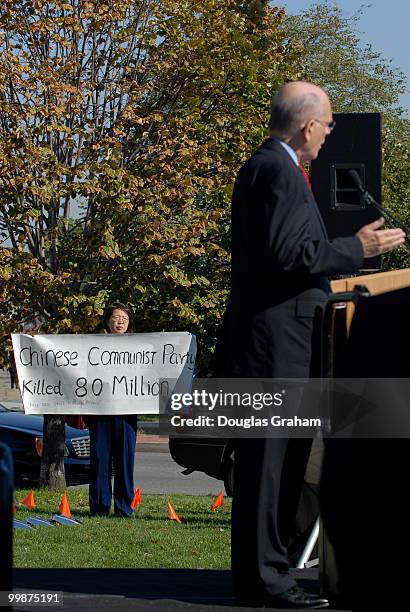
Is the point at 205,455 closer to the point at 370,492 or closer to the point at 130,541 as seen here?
the point at 130,541

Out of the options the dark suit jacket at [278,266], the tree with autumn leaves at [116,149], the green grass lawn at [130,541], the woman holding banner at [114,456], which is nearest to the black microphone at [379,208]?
the dark suit jacket at [278,266]

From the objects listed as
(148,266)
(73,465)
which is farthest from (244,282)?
(73,465)

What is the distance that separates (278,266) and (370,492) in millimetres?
1072

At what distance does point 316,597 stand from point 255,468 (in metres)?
0.51

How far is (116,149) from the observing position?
14.9 metres

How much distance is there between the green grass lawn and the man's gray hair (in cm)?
352

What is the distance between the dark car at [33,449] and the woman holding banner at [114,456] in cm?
416

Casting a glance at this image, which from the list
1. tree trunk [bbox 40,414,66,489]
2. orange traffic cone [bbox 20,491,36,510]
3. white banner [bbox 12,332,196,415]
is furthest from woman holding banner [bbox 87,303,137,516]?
tree trunk [bbox 40,414,66,489]

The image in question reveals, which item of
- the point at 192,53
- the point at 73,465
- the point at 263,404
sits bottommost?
the point at 73,465

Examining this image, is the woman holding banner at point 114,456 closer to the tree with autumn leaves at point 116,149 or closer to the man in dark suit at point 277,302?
the tree with autumn leaves at point 116,149

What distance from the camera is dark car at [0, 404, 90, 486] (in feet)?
51.5

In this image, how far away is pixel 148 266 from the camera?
15.1 meters

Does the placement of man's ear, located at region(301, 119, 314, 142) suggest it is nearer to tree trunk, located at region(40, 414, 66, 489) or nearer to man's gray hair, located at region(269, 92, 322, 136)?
man's gray hair, located at region(269, 92, 322, 136)

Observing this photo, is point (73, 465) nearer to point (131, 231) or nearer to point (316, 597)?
point (131, 231)
